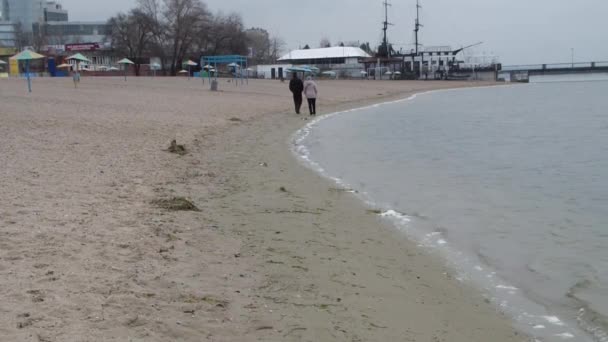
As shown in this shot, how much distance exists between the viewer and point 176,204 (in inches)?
331

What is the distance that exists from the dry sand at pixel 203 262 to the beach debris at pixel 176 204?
11 centimetres

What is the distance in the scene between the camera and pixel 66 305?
176 inches

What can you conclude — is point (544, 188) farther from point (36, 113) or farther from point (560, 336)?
point (36, 113)

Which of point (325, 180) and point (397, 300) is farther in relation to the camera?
point (325, 180)

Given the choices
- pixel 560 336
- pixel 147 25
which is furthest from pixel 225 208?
pixel 147 25

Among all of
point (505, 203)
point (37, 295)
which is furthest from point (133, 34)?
point (37, 295)

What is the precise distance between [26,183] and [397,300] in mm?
5556

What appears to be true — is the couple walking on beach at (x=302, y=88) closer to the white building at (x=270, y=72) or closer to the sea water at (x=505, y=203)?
the sea water at (x=505, y=203)

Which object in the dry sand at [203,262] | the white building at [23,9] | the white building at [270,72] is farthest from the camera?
the white building at [23,9]

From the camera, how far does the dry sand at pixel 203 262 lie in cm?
449

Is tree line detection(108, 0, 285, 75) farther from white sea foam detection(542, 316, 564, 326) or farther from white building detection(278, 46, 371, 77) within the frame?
white sea foam detection(542, 316, 564, 326)

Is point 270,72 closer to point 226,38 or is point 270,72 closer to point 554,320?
point 226,38

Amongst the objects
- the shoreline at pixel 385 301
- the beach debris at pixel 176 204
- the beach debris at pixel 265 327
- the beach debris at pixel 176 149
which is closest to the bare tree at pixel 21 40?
the beach debris at pixel 176 149

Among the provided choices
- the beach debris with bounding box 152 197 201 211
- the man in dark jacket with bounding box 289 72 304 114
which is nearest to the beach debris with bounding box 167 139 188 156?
the beach debris with bounding box 152 197 201 211
